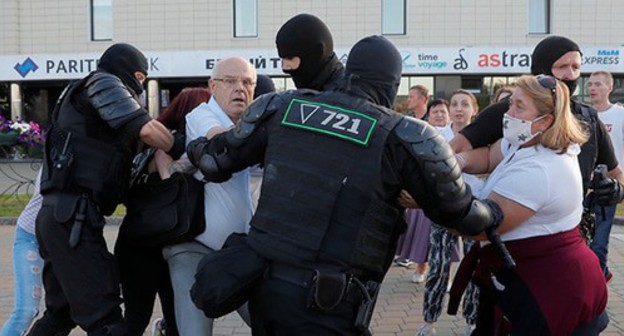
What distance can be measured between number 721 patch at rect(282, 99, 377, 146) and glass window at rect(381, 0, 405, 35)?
18282 millimetres

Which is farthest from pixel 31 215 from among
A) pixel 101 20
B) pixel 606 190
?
pixel 101 20

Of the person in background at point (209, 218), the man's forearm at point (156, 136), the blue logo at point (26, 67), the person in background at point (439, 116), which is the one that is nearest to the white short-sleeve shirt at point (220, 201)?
the person in background at point (209, 218)

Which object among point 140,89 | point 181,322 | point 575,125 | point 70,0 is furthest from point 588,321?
point 70,0

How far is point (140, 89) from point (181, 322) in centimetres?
123

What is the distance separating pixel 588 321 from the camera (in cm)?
267

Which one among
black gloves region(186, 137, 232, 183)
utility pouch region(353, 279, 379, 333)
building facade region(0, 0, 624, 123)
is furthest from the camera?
building facade region(0, 0, 624, 123)

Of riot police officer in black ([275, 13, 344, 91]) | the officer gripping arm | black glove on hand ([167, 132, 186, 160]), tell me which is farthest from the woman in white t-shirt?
black glove on hand ([167, 132, 186, 160])

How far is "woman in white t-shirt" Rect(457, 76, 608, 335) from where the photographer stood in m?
2.56

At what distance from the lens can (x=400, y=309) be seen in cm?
556

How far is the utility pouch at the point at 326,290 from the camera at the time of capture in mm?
2236

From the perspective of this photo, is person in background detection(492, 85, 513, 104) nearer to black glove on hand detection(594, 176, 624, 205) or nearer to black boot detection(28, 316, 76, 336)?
black glove on hand detection(594, 176, 624, 205)

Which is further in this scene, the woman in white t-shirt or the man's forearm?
the man's forearm

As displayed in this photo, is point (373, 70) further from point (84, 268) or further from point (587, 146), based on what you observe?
point (84, 268)

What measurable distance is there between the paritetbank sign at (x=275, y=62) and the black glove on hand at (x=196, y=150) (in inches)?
650
